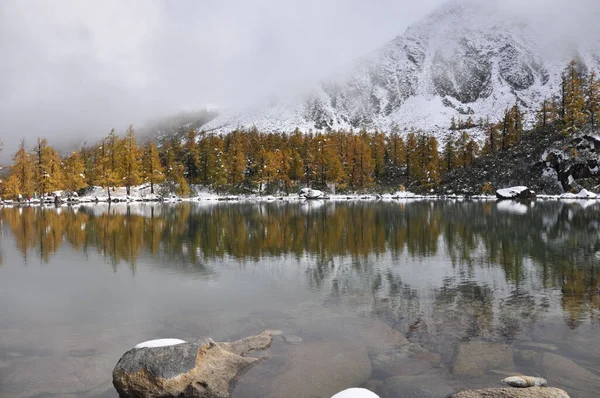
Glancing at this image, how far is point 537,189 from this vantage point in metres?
97.8

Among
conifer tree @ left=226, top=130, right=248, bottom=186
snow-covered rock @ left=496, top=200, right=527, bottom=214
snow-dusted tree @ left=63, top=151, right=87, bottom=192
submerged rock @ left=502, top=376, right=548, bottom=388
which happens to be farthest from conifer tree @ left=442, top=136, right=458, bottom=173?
submerged rock @ left=502, top=376, right=548, bottom=388

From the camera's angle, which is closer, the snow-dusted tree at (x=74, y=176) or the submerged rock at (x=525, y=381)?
the submerged rock at (x=525, y=381)

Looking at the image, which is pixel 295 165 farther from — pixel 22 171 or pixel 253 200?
pixel 22 171

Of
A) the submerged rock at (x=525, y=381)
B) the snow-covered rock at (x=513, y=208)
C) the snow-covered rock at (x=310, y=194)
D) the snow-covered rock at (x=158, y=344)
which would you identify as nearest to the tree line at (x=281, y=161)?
the snow-covered rock at (x=310, y=194)

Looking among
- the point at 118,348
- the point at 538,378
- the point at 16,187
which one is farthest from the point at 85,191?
the point at 538,378

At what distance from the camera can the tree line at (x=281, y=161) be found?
101312 millimetres

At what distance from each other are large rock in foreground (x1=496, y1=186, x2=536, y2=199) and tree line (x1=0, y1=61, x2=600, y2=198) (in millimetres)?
9410

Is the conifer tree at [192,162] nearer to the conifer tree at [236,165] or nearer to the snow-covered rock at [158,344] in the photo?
the conifer tree at [236,165]

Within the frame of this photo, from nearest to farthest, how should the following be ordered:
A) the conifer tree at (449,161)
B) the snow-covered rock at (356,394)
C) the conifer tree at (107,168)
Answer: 1. the snow-covered rock at (356,394)
2. the conifer tree at (107,168)
3. the conifer tree at (449,161)

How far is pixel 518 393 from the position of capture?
24.6ft

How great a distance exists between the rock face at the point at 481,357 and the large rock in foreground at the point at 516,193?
93074mm

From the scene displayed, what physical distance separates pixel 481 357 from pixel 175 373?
7.20 m

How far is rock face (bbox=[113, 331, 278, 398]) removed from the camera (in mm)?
8086

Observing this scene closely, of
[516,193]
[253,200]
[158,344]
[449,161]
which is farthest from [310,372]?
[449,161]
